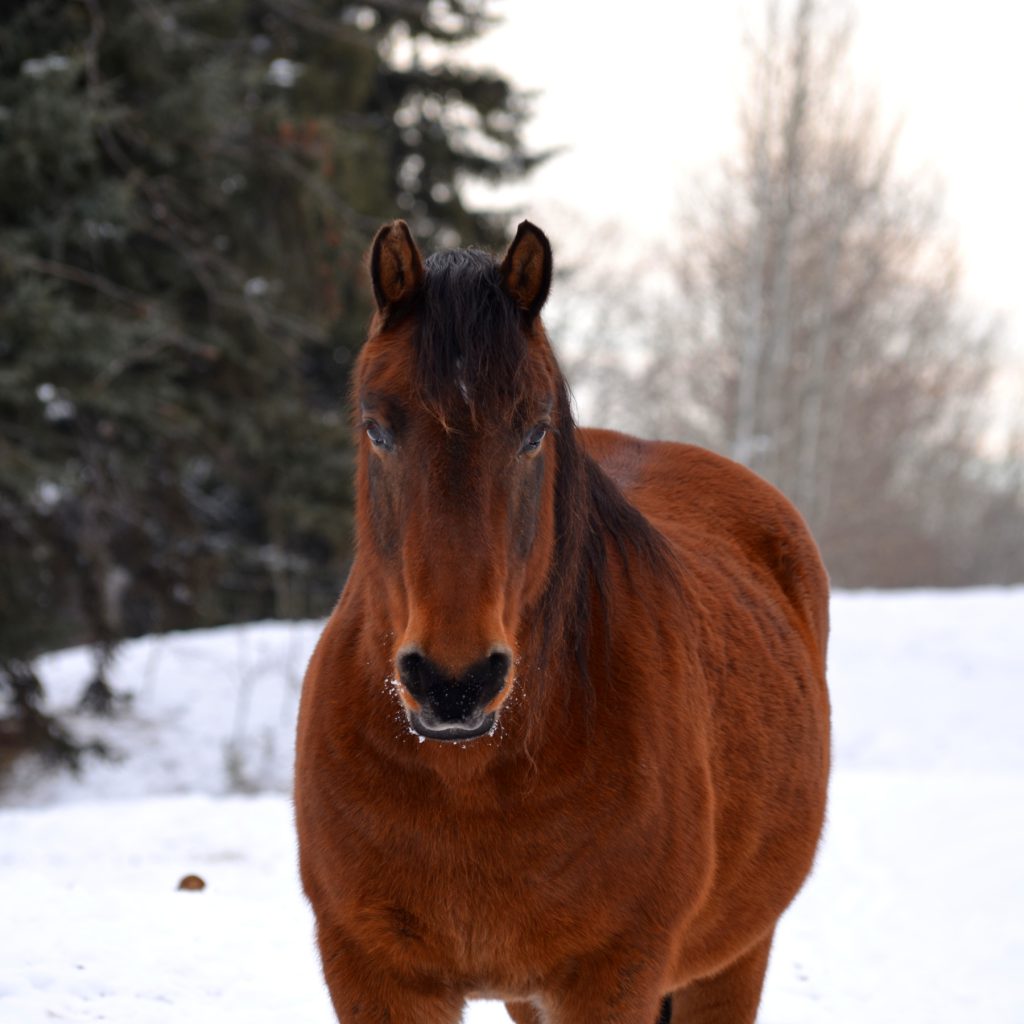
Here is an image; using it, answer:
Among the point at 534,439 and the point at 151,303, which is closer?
the point at 534,439

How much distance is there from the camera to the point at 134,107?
9.05m

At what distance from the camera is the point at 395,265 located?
240 centimetres

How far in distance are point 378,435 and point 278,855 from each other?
5.05 m

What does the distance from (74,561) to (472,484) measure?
8349 millimetres

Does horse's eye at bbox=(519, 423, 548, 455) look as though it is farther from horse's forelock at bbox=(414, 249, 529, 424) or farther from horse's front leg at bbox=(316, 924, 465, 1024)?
horse's front leg at bbox=(316, 924, 465, 1024)

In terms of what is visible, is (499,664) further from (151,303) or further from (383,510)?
(151,303)

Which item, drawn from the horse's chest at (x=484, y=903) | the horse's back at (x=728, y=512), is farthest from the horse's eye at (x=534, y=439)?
the horse's back at (x=728, y=512)

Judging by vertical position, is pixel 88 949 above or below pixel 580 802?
below

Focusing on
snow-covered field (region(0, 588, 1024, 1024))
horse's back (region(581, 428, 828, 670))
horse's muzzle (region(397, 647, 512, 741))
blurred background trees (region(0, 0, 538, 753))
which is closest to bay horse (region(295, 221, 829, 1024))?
horse's muzzle (region(397, 647, 512, 741))

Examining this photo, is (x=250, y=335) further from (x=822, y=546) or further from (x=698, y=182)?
(x=822, y=546)

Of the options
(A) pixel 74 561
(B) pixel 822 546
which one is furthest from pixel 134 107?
(B) pixel 822 546

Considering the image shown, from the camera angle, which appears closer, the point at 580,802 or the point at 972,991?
the point at 580,802

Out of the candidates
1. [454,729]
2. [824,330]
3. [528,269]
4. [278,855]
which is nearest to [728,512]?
[528,269]

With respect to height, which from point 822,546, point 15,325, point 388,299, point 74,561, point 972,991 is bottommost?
point 822,546
